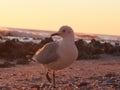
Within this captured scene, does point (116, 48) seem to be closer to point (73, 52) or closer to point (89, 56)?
point (89, 56)

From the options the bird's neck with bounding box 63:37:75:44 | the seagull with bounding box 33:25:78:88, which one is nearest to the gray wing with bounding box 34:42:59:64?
the seagull with bounding box 33:25:78:88

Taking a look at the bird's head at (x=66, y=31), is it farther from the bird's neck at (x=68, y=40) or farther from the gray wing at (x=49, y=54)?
the gray wing at (x=49, y=54)

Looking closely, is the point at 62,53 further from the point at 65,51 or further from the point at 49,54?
the point at 49,54

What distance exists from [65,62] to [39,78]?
7.26 feet

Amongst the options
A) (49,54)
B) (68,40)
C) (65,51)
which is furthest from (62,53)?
(49,54)

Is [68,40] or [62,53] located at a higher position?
[68,40]

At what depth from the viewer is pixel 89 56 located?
16.6 meters

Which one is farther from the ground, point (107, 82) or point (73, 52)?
point (73, 52)

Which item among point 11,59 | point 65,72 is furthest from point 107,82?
point 11,59

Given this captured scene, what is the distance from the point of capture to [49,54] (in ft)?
27.8

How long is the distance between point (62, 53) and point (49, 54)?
52cm

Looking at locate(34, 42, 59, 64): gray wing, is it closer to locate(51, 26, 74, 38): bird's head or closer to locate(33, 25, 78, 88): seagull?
locate(33, 25, 78, 88): seagull

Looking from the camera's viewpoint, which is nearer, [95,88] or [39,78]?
[95,88]

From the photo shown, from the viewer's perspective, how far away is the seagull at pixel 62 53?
8.02 metres
